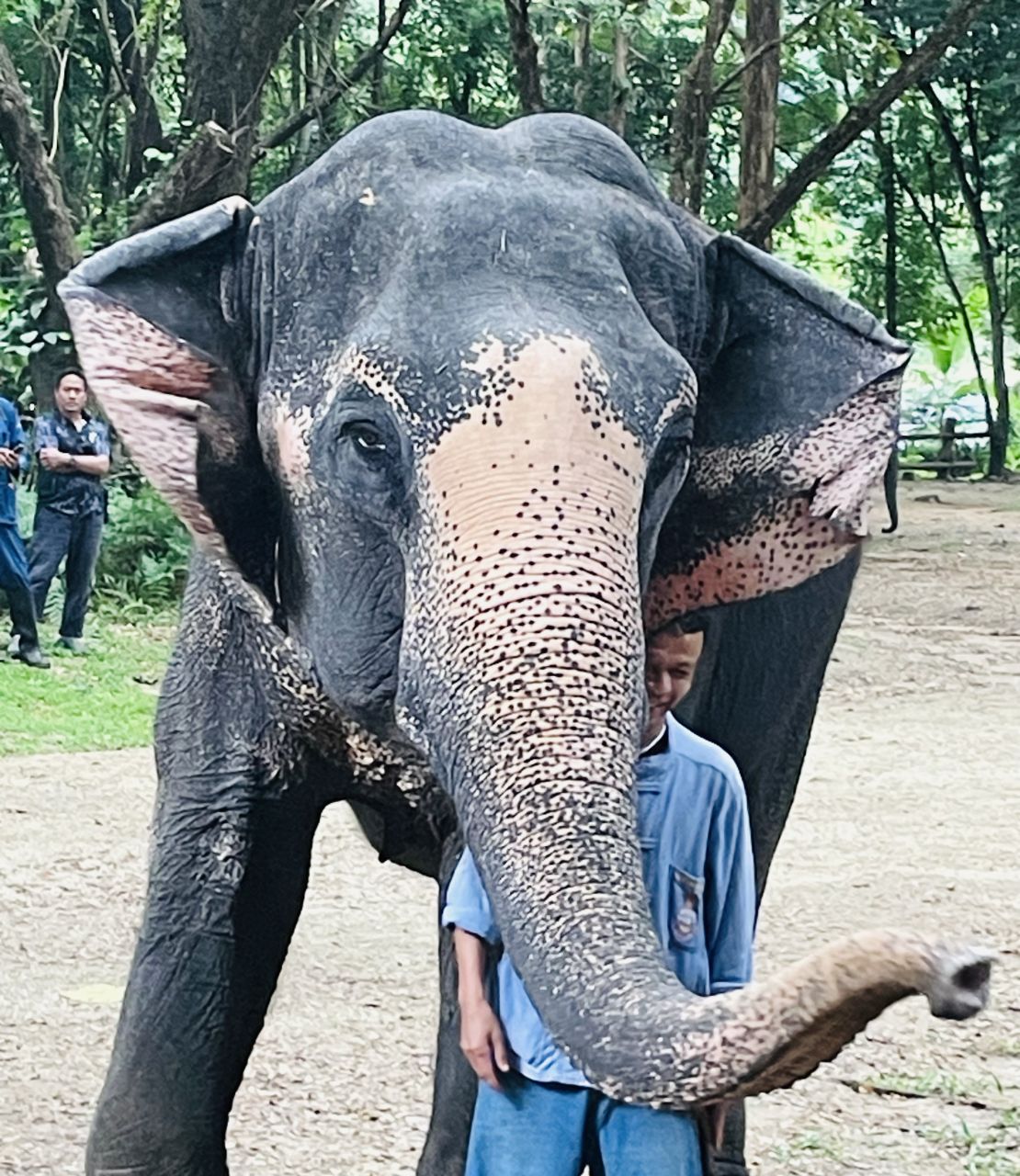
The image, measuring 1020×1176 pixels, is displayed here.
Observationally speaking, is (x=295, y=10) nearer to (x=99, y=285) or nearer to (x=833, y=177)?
(x=99, y=285)

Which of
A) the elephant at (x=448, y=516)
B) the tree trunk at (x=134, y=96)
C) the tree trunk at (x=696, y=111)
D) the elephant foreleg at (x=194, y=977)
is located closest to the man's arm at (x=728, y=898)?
the elephant at (x=448, y=516)

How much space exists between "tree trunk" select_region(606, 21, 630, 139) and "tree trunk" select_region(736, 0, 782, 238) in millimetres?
861

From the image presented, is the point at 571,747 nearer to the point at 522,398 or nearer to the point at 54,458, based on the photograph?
the point at 522,398

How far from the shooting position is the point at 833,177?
3381cm

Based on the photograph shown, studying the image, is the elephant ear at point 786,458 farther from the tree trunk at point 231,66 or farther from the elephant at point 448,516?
the tree trunk at point 231,66

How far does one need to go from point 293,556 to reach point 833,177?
30970 mm

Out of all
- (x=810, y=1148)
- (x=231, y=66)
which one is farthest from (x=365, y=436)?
(x=231, y=66)

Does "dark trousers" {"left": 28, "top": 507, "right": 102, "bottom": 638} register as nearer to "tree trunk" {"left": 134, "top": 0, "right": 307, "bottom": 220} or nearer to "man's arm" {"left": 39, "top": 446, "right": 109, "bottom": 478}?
"man's arm" {"left": 39, "top": 446, "right": 109, "bottom": 478}

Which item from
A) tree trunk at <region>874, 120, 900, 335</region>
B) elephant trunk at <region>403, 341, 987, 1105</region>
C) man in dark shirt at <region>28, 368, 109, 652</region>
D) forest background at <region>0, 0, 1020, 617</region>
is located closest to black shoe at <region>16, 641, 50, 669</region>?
man in dark shirt at <region>28, 368, 109, 652</region>

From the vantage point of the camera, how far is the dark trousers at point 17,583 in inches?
488

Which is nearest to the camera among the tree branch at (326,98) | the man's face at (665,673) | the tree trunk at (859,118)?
the man's face at (665,673)

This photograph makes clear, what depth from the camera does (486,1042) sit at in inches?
138

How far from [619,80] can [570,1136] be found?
14614 mm

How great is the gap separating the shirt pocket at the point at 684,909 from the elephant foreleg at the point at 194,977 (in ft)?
2.74
